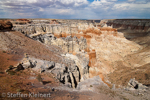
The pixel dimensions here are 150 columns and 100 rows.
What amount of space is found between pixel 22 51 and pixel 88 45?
2087 cm

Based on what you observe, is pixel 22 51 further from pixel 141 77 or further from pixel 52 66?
pixel 141 77

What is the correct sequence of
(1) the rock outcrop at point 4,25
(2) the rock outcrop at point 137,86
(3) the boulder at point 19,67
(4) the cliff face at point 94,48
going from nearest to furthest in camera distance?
(3) the boulder at point 19,67
(2) the rock outcrop at point 137,86
(1) the rock outcrop at point 4,25
(4) the cliff face at point 94,48

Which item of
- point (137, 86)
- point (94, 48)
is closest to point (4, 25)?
point (137, 86)

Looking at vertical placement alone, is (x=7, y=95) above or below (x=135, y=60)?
above

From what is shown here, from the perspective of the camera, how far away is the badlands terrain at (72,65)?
22.5 ft

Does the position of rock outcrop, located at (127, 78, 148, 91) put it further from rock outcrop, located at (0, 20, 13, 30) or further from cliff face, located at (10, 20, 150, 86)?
rock outcrop, located at (0, 20, 13, 30)

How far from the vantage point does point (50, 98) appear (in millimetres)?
5480

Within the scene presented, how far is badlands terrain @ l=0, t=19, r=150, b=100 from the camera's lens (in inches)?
270

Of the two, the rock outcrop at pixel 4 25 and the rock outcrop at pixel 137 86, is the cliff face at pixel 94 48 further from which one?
the rock outcrop at pixel 137 86

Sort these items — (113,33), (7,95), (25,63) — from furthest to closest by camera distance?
(113,33) → (25,63) → (7,95)

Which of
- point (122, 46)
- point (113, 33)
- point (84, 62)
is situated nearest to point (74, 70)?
point (84, 62)

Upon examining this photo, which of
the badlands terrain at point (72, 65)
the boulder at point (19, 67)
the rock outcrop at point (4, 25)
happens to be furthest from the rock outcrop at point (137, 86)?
the rock outcrop at point (4, 25)

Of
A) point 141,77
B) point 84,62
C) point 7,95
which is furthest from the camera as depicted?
point 84,62

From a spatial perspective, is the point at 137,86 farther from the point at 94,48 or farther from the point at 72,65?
the point at 94,48
